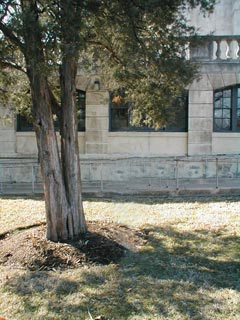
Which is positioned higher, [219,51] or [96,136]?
[219,51]

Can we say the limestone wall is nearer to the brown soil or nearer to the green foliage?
the green foliage

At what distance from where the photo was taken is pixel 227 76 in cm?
1135

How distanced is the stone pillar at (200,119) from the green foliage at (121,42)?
524 cm

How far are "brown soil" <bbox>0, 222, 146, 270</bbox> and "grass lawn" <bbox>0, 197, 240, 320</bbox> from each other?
0.56 ft

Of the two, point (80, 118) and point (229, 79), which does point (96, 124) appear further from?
point (229, 79)

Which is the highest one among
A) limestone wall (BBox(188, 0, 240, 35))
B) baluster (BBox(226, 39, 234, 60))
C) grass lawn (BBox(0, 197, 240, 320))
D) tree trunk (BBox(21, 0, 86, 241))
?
limestone wall (BBox(188, 0, 240, 35))

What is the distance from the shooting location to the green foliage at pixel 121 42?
4.38 metres

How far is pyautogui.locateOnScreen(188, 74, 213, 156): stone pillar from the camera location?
11.4 meters

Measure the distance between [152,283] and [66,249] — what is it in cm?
160

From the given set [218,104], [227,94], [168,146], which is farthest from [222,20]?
[168,146]

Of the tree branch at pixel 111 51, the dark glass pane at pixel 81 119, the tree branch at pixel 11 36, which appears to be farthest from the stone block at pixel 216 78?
the tree branch at pixel 11 36

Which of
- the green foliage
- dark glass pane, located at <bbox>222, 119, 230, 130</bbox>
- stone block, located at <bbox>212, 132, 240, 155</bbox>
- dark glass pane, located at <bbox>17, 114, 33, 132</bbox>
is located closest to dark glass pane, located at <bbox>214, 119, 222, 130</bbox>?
dark glass pane, located at <bbox>222, 119, 230, 130</bbox>

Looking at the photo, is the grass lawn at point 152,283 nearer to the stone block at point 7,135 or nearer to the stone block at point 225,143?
the stone block at point 225,143

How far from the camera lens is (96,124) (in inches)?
455
